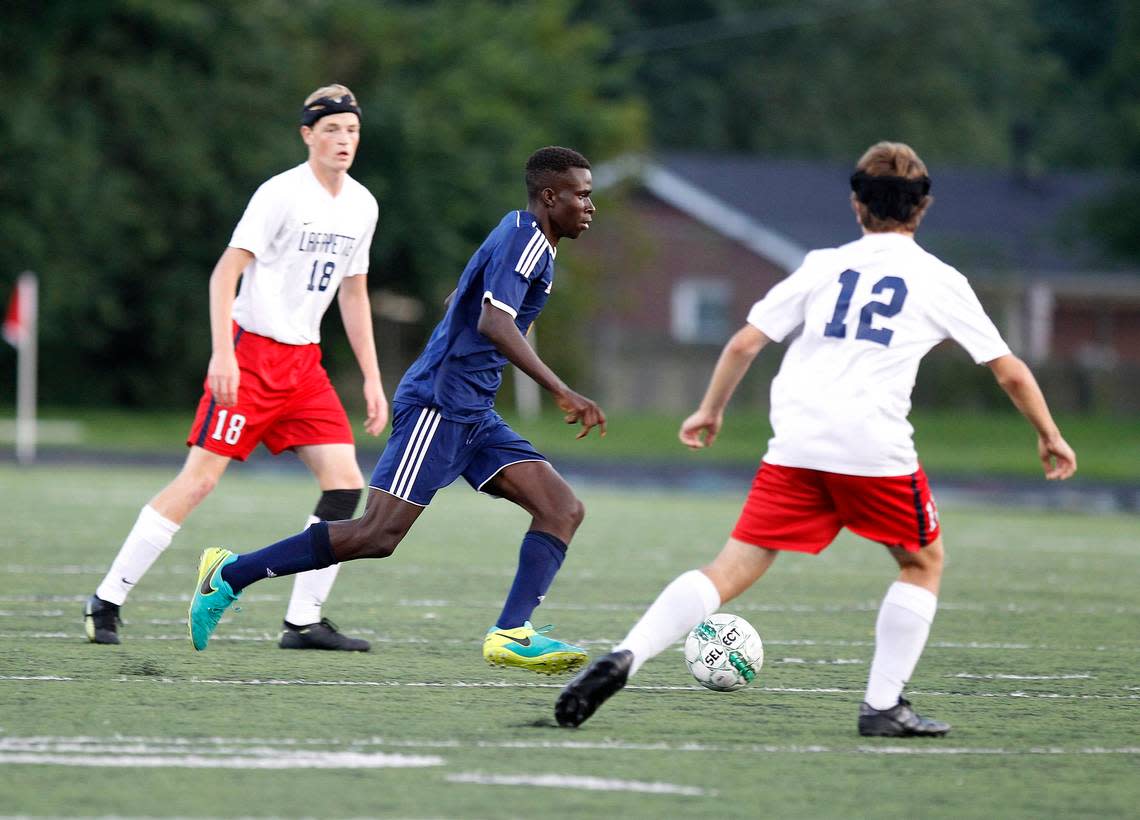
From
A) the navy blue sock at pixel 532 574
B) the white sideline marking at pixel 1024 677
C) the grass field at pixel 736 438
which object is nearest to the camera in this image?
the navy blue sock at pixel 532 574

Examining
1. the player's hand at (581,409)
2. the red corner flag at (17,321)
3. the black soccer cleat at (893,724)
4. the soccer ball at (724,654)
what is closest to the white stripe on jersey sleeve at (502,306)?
the player's hand at (581,409)

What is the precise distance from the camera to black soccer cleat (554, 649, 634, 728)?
18.9 feet

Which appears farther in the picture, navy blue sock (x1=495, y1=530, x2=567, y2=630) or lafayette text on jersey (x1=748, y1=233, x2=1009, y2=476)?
navy blue sock (x1=495, y1=530, x2=567, y2=630)

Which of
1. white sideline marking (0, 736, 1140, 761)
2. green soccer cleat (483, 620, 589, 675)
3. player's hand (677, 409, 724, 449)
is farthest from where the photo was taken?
green soccer cleat (483, 620, 589, 675)

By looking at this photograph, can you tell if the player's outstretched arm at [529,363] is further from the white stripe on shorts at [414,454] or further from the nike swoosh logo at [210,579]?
the nike swoosh logo at [210,579]

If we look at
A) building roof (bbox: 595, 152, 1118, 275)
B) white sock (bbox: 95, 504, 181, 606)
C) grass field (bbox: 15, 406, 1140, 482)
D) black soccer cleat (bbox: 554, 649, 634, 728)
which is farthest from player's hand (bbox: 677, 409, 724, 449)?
building roof (bbox: 595, 152, 1118, 275)

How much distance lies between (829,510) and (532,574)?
1546 millimetres

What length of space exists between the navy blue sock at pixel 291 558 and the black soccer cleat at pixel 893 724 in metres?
2.15

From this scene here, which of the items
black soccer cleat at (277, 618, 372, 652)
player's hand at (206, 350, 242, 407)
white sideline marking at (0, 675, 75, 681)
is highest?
player's hand at (206, 350, 242, 407)

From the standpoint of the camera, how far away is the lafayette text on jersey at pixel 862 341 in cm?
584

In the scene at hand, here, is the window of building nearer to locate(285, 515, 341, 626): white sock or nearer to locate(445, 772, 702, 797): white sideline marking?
locate(285, 515, 341, 626): white sock

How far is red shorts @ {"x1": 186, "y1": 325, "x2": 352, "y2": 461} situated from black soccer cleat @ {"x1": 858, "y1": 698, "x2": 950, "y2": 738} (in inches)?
108

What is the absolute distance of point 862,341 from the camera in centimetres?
587

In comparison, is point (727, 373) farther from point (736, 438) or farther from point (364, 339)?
point (736, 438)
